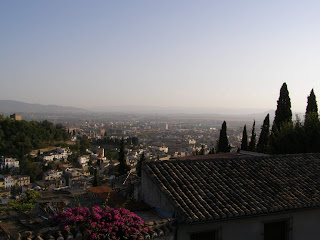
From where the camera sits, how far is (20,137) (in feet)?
225

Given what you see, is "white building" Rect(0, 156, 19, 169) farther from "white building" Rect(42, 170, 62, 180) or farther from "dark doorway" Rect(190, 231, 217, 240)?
"dark doorway" Rect(190, 231, 217, 240)

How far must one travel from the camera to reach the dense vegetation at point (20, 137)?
66000 mm

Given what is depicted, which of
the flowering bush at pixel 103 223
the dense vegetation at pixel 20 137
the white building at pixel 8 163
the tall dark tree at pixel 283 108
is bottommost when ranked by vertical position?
the white building at pixel 8 163

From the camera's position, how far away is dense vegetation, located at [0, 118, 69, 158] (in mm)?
66000

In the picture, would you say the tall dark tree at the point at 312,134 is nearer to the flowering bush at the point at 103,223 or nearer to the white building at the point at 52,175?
the flowering bush at the point at 103,223

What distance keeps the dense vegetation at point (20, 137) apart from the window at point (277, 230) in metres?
68.0

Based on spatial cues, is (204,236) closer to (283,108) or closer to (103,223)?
(103,223)

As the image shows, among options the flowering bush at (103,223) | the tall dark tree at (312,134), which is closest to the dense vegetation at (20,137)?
the tall dark tree at (312,134)

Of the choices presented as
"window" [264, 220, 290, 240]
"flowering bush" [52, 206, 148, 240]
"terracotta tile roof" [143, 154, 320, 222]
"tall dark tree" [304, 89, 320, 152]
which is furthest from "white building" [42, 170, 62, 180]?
"flowering bush" [52, 206, 148, 240]

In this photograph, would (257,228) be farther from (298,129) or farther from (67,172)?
(67,172)

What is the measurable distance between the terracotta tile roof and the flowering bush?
87cm

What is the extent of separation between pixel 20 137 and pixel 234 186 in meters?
70.7

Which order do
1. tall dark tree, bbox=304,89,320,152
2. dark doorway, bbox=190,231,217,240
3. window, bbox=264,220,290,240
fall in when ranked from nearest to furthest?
dark doorway, bbox=190,231,217,240, window, bbox=264,220,290,240, tall dark tree, bbox=304,89,320,152

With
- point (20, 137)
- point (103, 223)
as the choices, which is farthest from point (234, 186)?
point (20, 137)
